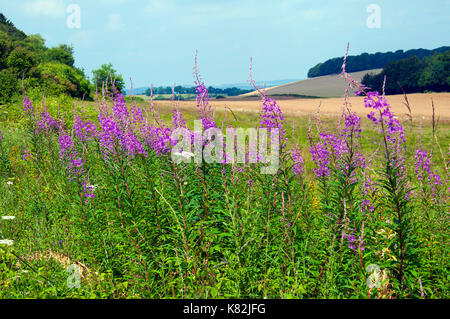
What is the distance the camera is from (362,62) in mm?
116312

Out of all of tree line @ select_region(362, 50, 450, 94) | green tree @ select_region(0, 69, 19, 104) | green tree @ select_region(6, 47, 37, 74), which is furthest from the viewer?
tree line @ select_region(362, 50, 450, 94)

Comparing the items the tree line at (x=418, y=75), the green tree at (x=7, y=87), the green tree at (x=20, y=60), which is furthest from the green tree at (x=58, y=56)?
the tree line at (x=418, y=75)

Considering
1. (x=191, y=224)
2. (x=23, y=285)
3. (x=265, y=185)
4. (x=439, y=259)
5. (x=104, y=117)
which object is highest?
(x=104, y=117)

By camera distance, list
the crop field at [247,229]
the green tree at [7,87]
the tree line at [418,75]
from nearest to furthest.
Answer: the crop field at [247,229], the green tree at [7,87], the tree line at [418,75]

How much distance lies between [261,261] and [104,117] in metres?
3.23

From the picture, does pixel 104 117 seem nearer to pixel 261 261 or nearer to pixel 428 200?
pixel 261 261

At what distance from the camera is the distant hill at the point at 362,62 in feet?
378

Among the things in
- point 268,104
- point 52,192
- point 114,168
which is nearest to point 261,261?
point 268,104

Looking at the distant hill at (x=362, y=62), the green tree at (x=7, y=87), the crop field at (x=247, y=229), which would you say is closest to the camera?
the crop field at (x=247, y=229)

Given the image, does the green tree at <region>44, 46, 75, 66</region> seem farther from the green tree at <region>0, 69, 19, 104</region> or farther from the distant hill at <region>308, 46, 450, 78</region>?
the distant hill at <region>308, 46, 450, 78</region>

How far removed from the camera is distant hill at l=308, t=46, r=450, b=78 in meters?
115

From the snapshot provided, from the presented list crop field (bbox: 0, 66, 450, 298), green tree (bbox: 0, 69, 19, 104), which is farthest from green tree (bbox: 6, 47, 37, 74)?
crop field (bbox: 0, 66, 450, 298)

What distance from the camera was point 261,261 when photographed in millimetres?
4055

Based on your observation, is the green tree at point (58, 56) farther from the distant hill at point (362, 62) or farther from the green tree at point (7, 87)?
the distant hill at point (362, 62)
